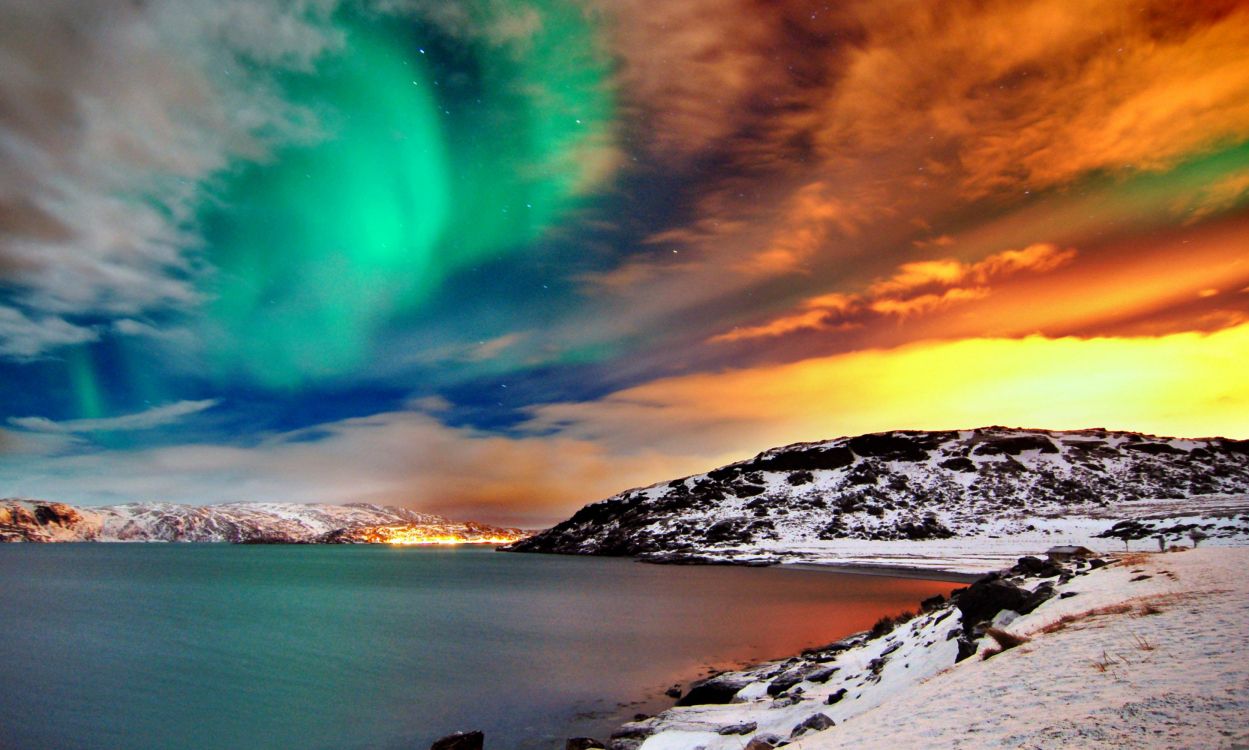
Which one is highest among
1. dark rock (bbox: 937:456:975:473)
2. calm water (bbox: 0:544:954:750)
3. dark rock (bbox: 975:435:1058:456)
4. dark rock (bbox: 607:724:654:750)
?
dark rock (bbox: 975:435:1058:456)

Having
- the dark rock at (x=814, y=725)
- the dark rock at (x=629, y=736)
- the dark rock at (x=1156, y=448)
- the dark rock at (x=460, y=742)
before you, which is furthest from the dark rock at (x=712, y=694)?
the dark rock at (x=1156, y=448)

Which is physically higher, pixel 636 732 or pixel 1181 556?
pixel 1181 556

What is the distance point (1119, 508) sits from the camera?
411ft

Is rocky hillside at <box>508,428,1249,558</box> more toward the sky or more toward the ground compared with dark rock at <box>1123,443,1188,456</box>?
more toward the ground

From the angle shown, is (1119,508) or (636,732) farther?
(1119,508)

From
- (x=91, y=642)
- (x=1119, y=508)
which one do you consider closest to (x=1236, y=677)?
A: (x=91, y=642)

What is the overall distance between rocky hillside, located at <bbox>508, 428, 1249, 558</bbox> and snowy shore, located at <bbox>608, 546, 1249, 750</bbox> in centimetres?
11512

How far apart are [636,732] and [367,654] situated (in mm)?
21954

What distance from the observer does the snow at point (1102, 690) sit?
7.09m

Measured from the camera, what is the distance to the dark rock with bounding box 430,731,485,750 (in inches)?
661

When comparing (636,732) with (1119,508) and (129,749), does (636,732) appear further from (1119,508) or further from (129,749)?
(1119,508)

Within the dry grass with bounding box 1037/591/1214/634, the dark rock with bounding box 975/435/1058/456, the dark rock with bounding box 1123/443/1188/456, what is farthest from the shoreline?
the dark rock with bounding box 1123/443/1188/456

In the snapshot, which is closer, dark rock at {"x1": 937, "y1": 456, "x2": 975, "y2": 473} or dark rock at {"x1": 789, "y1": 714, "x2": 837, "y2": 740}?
dark rock at {"x1": 789, "y1": 714, "x2": 837, "y2": 740}

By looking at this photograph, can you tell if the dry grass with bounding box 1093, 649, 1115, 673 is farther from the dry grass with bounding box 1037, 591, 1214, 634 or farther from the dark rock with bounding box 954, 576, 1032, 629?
the dark rock with bounding box 954, 576, 1032, 629
